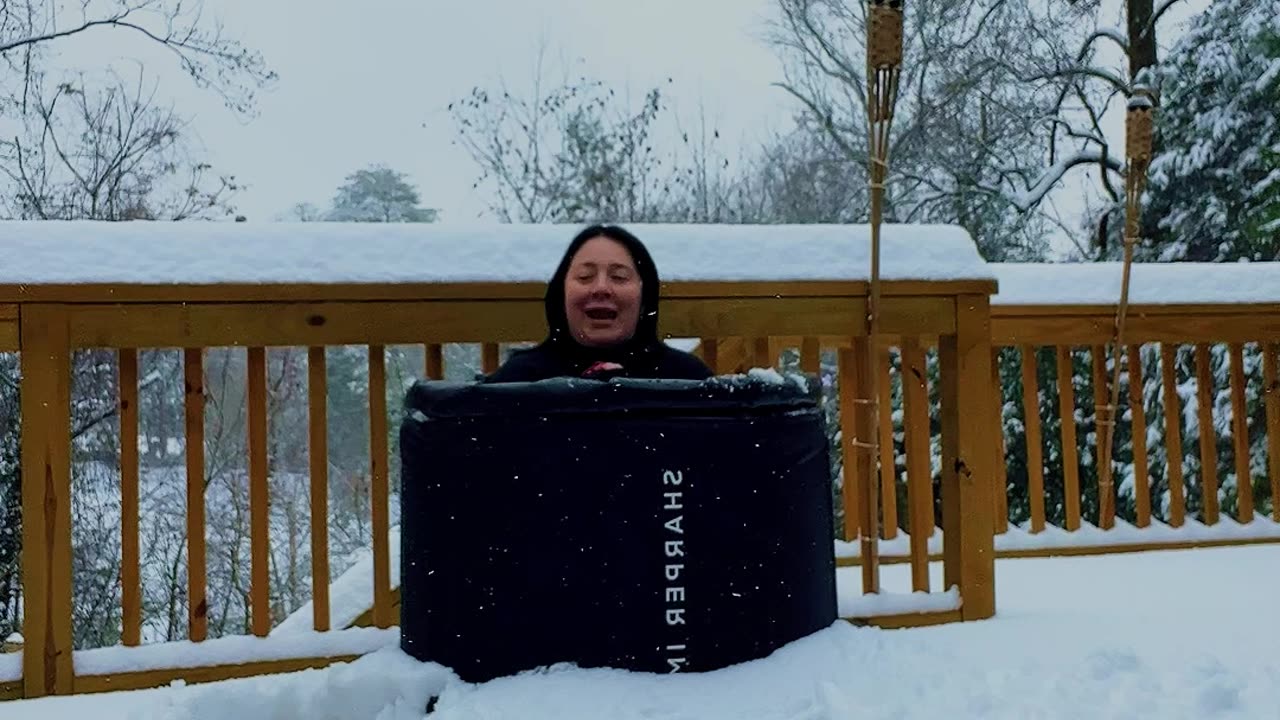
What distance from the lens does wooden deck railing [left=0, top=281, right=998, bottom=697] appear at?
1932mm

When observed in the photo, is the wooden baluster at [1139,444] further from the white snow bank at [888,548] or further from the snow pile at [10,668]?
the snow pile at [10,668]

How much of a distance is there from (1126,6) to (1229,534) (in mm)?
8535

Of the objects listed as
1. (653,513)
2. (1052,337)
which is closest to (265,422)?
(653,513)

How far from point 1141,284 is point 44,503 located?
10.6 ft

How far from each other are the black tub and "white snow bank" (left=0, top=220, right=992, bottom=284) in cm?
65

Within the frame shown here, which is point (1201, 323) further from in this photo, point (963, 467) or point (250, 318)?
point (250, 318)

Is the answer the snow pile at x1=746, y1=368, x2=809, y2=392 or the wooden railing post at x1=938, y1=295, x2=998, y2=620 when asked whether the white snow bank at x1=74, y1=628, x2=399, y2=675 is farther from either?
the wooden railing post at x1=938, y1=295, x2=998, y2=620

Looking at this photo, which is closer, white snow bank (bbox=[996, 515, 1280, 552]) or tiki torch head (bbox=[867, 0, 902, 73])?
tiki torch head (bbox=[867, 0, 902, 73])

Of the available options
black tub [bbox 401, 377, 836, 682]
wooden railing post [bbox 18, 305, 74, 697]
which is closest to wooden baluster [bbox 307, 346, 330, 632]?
wooden railing post [bbox 18, 305, 74, 697]

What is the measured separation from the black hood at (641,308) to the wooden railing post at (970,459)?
758 mm

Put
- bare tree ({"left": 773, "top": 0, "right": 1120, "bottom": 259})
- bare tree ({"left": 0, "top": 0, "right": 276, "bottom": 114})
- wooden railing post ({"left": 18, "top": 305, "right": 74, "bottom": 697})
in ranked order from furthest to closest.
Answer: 1. bare tree ({"left": 773, "top": 0, "right": 1120, "bottom": 259})
2. bare tree ({"left": 0, "top": 0, "right": 276, "bottom": 114})
3. wooden railing post ({"left": 18, "top": 305, "right": 74, "bottom": 697})

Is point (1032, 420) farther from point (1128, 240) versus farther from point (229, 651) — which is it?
A: point (229, 651)

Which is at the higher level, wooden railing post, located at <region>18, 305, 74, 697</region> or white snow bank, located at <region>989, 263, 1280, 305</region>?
white snow bank, located at <region>989, 263, 1280, 305</region>

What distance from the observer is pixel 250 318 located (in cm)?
202
